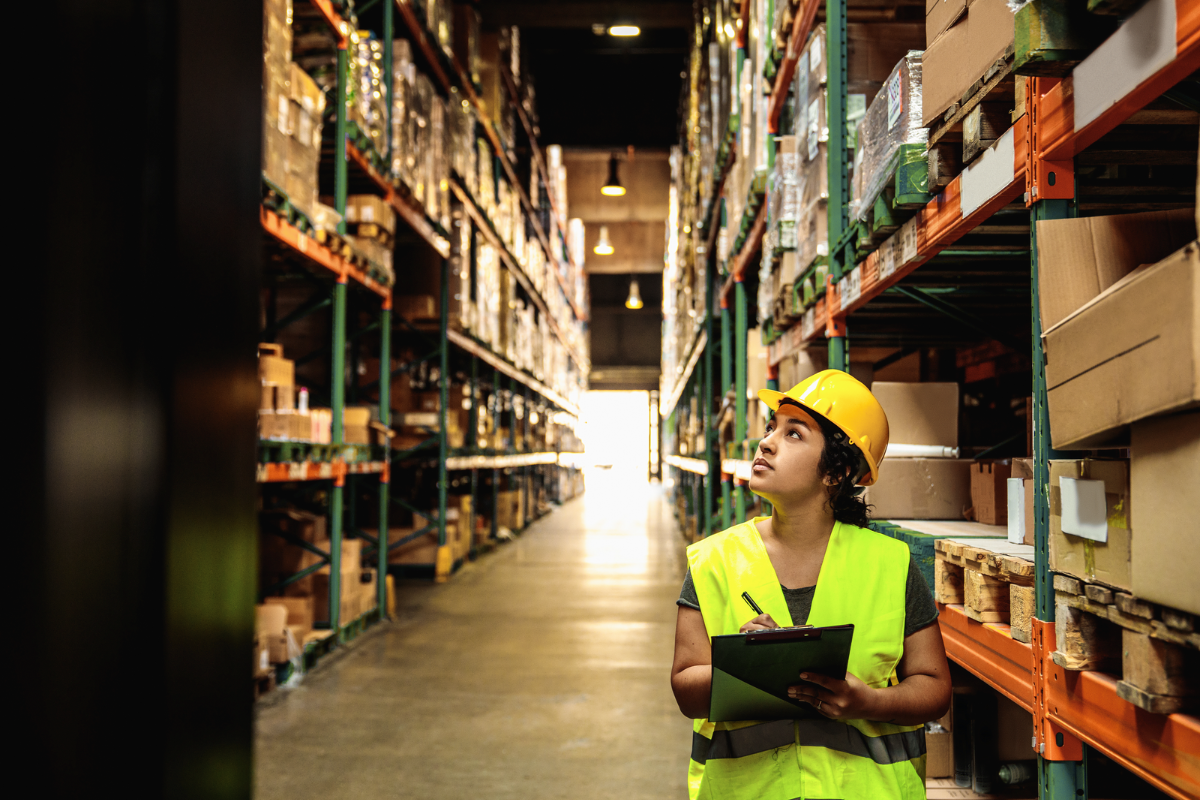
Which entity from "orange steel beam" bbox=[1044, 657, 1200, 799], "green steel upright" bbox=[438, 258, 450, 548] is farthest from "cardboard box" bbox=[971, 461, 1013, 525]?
"green steel upright" bbox=[438, 258, 450, 548]

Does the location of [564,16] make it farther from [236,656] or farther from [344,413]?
[236,656]

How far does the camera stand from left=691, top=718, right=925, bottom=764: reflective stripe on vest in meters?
1.79

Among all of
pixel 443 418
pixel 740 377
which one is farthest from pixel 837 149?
pixel 443 418

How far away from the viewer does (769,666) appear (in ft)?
5.39

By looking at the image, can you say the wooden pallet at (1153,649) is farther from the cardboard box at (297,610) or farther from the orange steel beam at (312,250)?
the cardboard box at (297,610)

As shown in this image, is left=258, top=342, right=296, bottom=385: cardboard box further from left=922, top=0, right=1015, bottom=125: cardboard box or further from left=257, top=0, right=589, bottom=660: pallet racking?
left=922, top=0, right=1015, bottom=125: cardboard box

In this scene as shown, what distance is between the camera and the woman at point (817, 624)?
1.77 m

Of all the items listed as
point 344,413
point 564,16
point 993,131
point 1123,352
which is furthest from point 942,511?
point 564,16

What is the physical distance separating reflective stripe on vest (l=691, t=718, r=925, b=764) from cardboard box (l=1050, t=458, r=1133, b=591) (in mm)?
509

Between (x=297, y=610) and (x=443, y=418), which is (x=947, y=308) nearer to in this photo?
(x=297, y=610)

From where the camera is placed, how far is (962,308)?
12.7 feet

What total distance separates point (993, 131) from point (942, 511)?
1.74 m

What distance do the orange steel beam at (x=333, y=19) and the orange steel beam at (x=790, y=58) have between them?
10.0 ft

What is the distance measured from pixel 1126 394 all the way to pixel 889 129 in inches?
68.1
